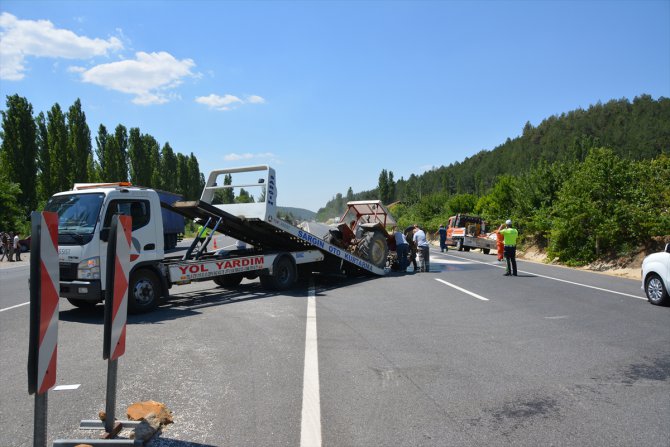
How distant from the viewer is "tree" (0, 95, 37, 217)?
4012 cm

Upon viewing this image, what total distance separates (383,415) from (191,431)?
1.58 meters

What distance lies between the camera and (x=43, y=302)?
3.11 metres

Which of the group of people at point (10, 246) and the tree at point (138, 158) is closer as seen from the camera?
the group of people at point (10, 246)

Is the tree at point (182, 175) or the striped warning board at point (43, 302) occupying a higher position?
the tree at point (182, 175)

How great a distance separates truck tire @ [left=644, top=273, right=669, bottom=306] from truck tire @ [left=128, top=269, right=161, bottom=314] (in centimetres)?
960

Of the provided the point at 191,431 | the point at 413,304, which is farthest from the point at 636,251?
the point at 191,431

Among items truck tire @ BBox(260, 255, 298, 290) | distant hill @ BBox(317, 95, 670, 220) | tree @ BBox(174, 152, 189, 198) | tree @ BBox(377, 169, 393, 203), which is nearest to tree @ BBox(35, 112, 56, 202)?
tree @ BBox(174, 152, 189, 198)

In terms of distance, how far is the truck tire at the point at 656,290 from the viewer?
947 cm

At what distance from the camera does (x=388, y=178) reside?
110 metres

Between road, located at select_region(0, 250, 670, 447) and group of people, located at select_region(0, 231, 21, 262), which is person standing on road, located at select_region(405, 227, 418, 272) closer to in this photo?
road, located at select_region(0, 250, 670, 447)

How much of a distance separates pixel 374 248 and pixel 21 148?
37.8 m

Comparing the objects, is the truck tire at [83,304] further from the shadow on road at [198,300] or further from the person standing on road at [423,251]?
the person standing on road at [423,251]

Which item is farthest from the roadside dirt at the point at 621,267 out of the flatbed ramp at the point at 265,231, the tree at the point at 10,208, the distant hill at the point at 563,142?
the distant hill at the point at 563,142

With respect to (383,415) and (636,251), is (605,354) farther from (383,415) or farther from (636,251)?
(636,251)
